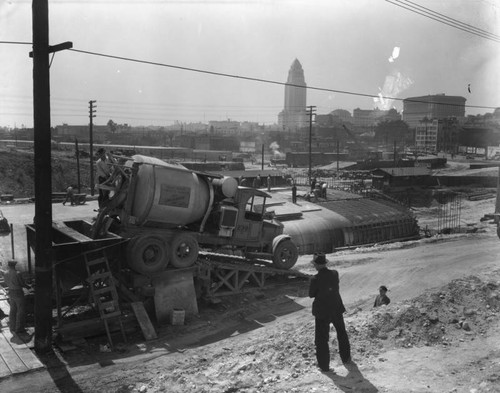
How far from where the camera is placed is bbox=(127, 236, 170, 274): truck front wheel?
40.5ft

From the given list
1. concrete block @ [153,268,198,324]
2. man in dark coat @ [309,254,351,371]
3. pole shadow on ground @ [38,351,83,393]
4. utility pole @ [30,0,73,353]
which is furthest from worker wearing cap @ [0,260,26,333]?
man in dark coat @ [309,254,351,371]

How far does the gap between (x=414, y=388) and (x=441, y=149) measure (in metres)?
131

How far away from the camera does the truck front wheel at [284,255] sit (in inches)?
618

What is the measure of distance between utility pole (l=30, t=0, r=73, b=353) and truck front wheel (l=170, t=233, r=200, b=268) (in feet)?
11.3

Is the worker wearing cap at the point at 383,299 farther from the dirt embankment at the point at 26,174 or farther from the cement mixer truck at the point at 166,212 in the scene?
the dirt embankment at the point at 26,174

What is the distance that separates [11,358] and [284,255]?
28.3ft

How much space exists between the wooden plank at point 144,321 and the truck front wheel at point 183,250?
1.59 meters

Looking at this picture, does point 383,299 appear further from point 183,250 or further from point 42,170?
point 42,170

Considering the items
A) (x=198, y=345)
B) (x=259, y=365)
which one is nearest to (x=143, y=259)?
(x=198, y=345)

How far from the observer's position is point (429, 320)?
948 centimetres

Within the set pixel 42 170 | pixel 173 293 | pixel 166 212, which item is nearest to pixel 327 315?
pixel 173 293

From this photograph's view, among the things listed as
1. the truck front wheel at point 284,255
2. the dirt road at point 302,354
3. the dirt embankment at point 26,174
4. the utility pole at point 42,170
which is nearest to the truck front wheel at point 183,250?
the dirt road at point 302,354

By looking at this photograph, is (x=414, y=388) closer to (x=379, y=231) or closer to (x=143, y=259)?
(x=143, y=259)

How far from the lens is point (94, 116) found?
159 ft
